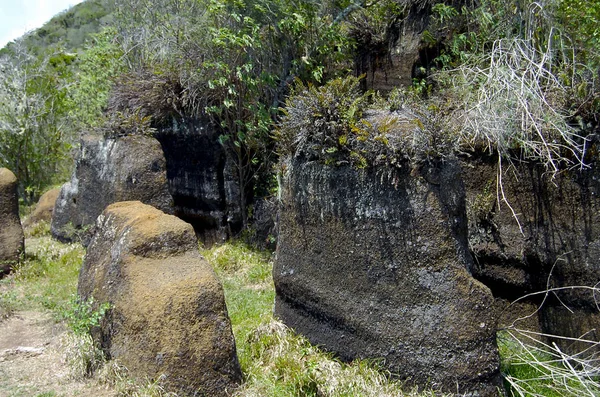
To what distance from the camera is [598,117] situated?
5137 millimetres

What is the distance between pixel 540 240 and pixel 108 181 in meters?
6.44

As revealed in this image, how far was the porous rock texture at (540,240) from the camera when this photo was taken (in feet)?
17.0

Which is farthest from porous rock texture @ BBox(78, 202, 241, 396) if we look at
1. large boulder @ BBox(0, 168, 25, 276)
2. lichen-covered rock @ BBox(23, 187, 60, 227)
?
lichen-covered rock @ BBox(23, 187, 60, 227)

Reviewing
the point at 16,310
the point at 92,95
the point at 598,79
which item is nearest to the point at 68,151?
the point at 92,95

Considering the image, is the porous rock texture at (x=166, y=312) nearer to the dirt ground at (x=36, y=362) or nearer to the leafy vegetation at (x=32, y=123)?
the dirt ground at (x=36, y=362)

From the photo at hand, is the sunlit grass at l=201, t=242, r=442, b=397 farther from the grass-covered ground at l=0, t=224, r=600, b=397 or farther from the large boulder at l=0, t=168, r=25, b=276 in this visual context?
the large boulder at l=0, t=168, r=25, b=276

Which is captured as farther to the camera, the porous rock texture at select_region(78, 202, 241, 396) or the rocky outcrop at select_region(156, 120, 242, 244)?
the rocky outcrop at select_region(156, 120, 242, 244)

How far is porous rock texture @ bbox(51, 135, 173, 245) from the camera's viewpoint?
29.5 feet

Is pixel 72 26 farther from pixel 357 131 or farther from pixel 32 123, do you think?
pixel 357 131

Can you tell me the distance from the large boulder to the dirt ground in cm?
207

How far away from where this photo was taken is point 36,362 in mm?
5648

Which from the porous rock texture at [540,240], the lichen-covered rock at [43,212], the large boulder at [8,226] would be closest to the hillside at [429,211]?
the porous rock texture at [540,240]

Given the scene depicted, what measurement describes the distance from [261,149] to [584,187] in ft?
18.8

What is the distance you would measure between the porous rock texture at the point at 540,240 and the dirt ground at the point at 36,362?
3678 millimetres
